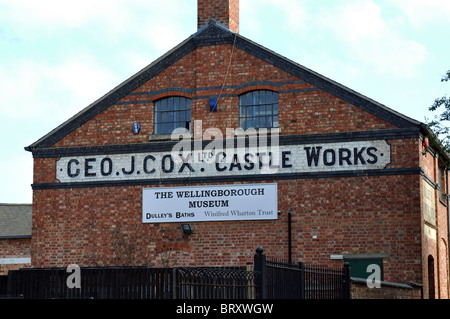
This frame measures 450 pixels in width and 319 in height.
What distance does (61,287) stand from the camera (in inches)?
688

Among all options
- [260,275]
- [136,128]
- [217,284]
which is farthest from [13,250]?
[260,275]

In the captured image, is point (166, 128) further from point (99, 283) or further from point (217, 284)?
point (217, 284)

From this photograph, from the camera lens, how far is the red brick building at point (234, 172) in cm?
2262

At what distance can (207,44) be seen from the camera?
2514cm

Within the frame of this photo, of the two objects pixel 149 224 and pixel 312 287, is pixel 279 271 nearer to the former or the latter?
pixel 312 287

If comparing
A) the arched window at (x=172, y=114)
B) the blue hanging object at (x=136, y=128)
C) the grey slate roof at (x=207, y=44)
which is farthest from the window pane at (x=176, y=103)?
the blue hanging object at (x=136, y=128)

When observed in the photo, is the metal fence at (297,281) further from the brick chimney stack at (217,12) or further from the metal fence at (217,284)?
the brick chimney stack at (217,12)

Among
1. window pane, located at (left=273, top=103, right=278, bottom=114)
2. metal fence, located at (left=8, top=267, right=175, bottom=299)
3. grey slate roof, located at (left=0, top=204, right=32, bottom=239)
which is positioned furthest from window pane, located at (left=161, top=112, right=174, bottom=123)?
metal fence, located at (left=8, top=267, right=175, bottom=299)

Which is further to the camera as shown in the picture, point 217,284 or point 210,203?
point 210,203

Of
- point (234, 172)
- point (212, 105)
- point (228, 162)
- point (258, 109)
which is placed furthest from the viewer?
point (212, 105)

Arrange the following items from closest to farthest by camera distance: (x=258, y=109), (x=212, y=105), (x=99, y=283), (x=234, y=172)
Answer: (x=99, y=283)
(x=234, y=172)
(x=258, y=109)
(x=212, y=105)

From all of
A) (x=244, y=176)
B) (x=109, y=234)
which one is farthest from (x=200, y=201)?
(x=109, y=234)

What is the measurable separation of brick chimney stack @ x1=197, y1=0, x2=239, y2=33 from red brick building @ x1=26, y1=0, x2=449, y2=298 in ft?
0.13

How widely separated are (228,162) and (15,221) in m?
12.7
